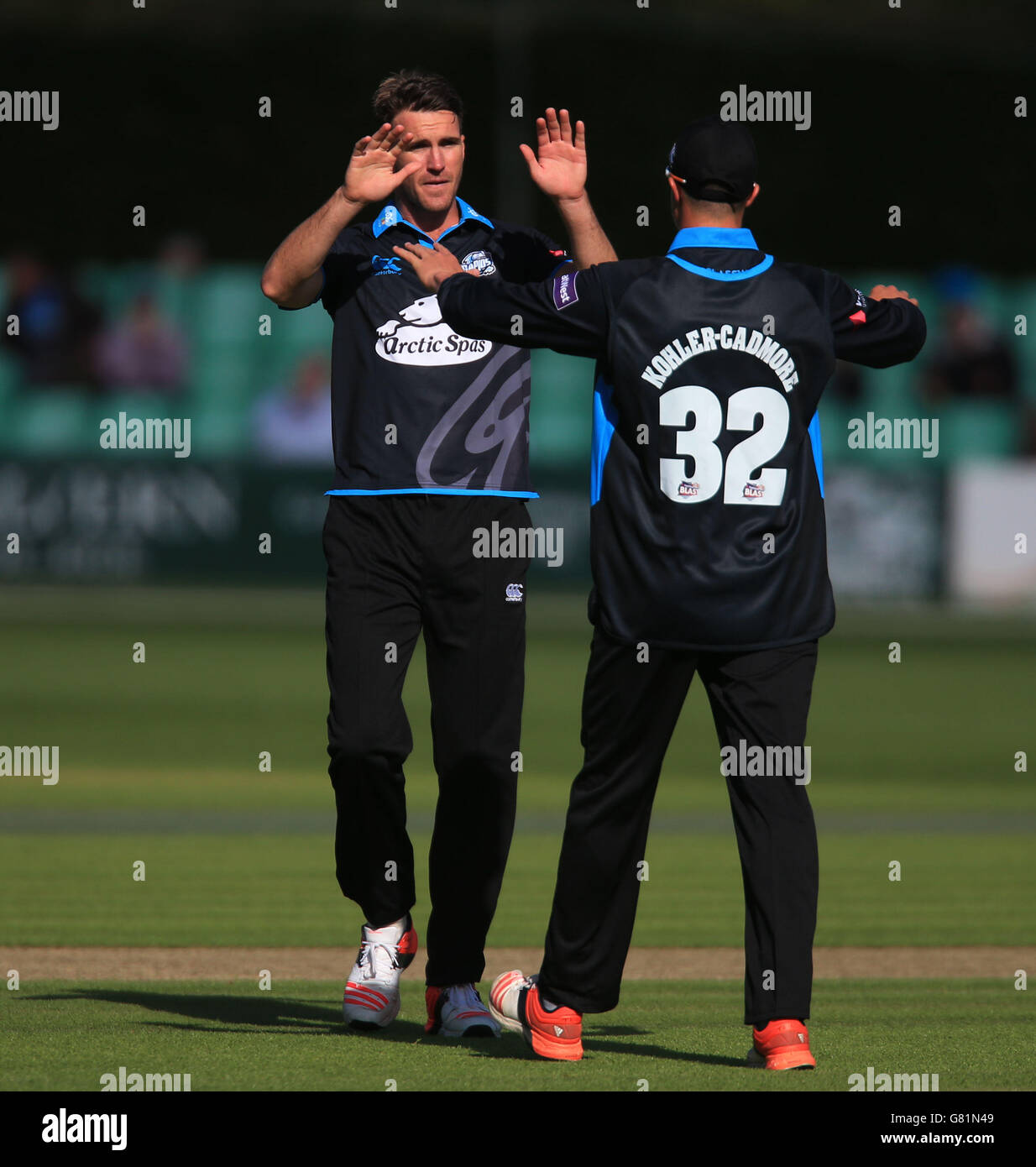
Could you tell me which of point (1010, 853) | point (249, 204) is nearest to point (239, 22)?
point (249, 204)

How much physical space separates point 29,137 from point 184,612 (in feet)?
44.4

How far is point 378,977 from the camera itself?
5996 mm

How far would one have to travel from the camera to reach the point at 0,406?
28.8 meters

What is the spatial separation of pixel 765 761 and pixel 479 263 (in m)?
1.96

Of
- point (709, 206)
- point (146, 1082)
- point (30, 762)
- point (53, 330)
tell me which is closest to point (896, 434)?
point (53, 330)

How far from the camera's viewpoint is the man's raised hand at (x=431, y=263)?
5.46m

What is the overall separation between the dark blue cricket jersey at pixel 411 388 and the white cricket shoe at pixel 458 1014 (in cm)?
148

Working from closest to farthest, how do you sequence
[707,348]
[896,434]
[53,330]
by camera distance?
[707,348], [896,434], [53,330]

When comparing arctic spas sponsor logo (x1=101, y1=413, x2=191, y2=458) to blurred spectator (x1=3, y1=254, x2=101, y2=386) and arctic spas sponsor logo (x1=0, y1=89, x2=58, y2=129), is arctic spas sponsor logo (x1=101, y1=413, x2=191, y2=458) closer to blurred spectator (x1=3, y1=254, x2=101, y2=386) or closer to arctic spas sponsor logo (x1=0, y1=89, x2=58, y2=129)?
blurred spectator (x1=3, y1=254, x2=101, y2=386)

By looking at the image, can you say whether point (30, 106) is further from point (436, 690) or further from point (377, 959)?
Result: point (377, 959)

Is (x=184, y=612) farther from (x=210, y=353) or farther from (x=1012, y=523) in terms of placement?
(x=1012, y=523)

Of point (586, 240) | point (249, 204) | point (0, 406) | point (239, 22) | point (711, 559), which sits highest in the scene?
point (239, 22)

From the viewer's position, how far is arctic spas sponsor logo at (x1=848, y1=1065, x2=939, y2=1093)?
4.96 metres
